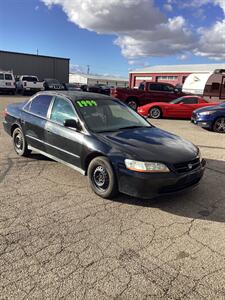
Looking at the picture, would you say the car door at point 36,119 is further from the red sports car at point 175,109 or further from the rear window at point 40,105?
the red sports car at point 175,109

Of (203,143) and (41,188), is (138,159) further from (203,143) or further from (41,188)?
(203,143)

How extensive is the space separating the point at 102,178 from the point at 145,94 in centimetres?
1262

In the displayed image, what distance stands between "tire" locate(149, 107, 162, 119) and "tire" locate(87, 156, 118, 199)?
10150 mm

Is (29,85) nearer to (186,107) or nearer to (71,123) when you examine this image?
(186,107)

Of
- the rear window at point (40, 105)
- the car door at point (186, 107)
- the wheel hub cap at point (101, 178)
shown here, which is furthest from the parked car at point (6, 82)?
the wheel hub cap at point (101, 178)

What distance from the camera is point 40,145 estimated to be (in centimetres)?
576

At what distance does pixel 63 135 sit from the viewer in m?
5.09

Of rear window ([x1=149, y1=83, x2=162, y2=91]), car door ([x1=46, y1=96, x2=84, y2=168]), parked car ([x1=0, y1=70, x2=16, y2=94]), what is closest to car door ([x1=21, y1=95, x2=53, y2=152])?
car door ([x1=46, y1=96, x2=84, y2=168])

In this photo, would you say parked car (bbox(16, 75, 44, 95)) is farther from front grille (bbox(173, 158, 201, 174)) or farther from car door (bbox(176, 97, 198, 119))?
front grille (bbox(173, 158, 201, 174))

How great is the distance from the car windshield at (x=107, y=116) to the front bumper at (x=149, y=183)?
106cm

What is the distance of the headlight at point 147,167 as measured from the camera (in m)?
4.02

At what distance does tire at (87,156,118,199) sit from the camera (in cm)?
427

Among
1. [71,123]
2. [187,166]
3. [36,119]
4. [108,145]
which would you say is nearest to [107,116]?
[71,123]

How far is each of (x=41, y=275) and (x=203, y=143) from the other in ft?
22.9
